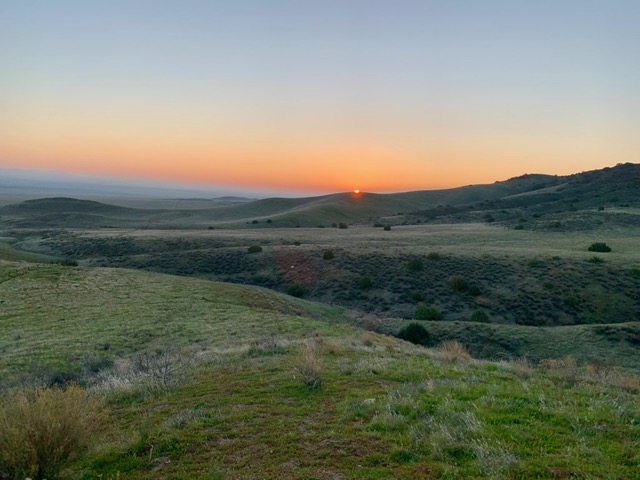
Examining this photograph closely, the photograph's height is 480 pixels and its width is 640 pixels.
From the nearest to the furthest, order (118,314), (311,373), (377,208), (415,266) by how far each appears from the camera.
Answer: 1. (311,373)
2. (118,314)
3. (415,266)
4. (377,208)

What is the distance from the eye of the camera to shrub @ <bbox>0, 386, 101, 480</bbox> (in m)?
5.75

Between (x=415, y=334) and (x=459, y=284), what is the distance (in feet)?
40.9

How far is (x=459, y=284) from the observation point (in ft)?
117

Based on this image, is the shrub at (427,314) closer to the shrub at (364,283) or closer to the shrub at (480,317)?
the shrub at (480,317)

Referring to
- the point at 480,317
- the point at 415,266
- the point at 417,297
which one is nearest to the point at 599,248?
the point at 415,266

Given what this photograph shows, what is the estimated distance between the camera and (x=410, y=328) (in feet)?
82.3

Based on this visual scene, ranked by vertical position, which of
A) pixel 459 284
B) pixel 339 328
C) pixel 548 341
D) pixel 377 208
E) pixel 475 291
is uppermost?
pixel 377 208

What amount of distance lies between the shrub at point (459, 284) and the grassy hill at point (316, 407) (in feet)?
62.4

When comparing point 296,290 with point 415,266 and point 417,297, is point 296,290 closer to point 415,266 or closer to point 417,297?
point 417,297

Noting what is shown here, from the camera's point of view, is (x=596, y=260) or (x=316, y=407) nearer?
(x=316, y=407)

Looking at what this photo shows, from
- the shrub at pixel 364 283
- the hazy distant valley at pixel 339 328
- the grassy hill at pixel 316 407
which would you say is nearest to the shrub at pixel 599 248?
the hazy distant valley at pixel 339 328

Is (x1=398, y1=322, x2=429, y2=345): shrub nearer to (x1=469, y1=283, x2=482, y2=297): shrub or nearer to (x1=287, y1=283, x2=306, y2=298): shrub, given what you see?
(x1=469, y1=283, x2=482, y2=297): shrub

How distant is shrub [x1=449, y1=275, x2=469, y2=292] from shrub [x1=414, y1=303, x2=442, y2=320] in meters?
5.18

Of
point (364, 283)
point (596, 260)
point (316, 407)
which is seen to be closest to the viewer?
point (316, 407)
